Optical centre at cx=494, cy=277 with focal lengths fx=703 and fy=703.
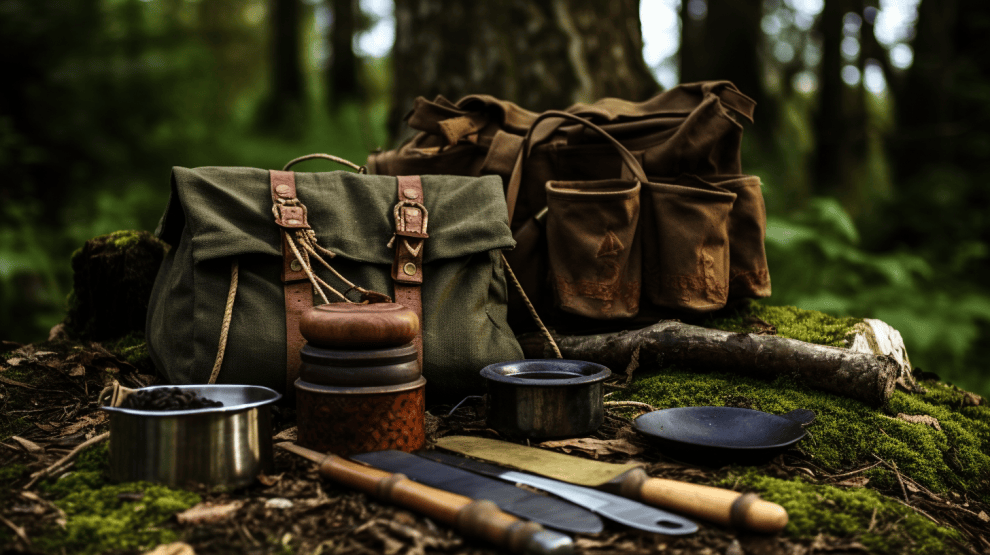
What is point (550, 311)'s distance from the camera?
11.5 feet

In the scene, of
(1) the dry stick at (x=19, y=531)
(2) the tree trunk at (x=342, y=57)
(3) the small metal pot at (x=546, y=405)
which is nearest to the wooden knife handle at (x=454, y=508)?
(3) the small metal pot at (x=546, y=405)

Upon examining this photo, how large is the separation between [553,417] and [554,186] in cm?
140

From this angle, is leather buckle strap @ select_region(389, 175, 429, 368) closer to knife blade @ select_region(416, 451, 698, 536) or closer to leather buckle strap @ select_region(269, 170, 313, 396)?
leather buckle strap @ select_region(269, 170, 313, 396)

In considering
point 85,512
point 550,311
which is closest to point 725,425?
point 550,311

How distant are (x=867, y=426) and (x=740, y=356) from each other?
0.56 metres

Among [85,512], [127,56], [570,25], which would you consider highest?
[127,56]

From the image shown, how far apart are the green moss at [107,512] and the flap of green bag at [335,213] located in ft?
2.97

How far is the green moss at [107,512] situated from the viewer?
5.36 ft

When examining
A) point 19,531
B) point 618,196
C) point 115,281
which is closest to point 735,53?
point 618,196

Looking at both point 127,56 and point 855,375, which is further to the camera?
point 127,56

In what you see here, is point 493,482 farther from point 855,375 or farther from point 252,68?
point 252,68

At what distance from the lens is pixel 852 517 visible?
1.88 meters

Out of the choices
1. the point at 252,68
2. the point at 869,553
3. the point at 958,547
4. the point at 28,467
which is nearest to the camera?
the point at 869,553

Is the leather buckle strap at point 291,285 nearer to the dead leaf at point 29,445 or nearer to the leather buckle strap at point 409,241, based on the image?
the leather buckle strap at point 409,241
